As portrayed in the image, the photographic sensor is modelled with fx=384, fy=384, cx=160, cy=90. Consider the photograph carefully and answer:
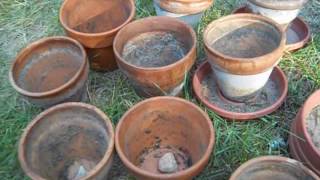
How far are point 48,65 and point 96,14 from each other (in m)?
0.55

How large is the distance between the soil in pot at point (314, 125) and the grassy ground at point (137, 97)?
0.54 ft

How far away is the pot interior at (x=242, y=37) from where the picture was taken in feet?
7.43

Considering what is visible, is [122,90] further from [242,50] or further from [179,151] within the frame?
[242,50]

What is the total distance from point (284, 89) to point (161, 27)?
842 millimetres

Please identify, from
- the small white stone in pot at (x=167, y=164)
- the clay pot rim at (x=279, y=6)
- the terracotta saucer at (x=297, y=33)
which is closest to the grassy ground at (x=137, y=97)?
the terracotta saucer at (x=297, y=33)

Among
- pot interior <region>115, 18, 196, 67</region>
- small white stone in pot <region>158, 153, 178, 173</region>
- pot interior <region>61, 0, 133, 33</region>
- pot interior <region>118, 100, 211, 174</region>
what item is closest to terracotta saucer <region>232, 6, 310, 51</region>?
pot interior <region>115, 18, 196, 67</region>

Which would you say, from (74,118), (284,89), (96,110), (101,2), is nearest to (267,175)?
(284,89)

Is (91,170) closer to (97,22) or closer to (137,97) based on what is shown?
(137,97)

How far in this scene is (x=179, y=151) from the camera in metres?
2.18

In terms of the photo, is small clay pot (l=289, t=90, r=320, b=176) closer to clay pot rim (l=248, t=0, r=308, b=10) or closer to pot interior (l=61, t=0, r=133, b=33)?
clay pot rim (l=248, t=0, r=308, b=10)

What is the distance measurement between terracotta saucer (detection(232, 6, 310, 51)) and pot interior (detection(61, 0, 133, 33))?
833 mm

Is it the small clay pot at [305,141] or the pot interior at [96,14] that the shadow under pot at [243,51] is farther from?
the pot interior at [96,14]

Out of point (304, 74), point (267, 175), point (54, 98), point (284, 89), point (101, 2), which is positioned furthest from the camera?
point (101, 2)

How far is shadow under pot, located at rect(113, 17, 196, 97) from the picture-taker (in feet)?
7.01
